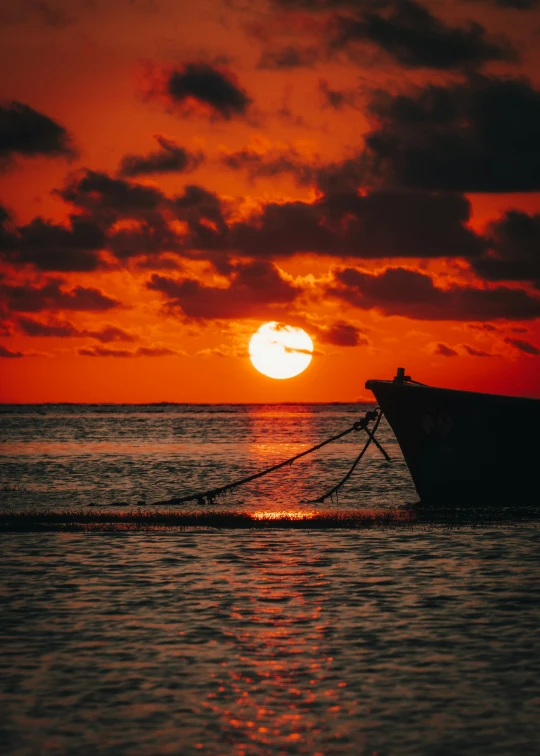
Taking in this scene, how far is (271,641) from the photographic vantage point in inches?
484

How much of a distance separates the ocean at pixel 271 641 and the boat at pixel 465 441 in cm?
441

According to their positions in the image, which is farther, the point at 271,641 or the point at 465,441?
the point at 465,441

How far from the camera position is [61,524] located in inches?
968

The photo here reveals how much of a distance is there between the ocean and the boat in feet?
14.5

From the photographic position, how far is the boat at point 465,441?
27906 mm

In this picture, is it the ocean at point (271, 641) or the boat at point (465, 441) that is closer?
the ocean at point (271, 641)

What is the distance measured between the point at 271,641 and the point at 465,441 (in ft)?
55.1

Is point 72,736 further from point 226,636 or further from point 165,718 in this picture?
point 226,636

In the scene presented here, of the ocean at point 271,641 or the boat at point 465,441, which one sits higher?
the boat at point 465,441

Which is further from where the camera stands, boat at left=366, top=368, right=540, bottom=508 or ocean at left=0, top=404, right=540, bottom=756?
boat at left=366, top=368, right=540, bottom=508

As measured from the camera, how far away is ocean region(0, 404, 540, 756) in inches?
355

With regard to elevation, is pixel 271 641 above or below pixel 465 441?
below

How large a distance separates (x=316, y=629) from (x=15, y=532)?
12102 millimetres

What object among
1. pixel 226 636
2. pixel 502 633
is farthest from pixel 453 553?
pixel 226 636
